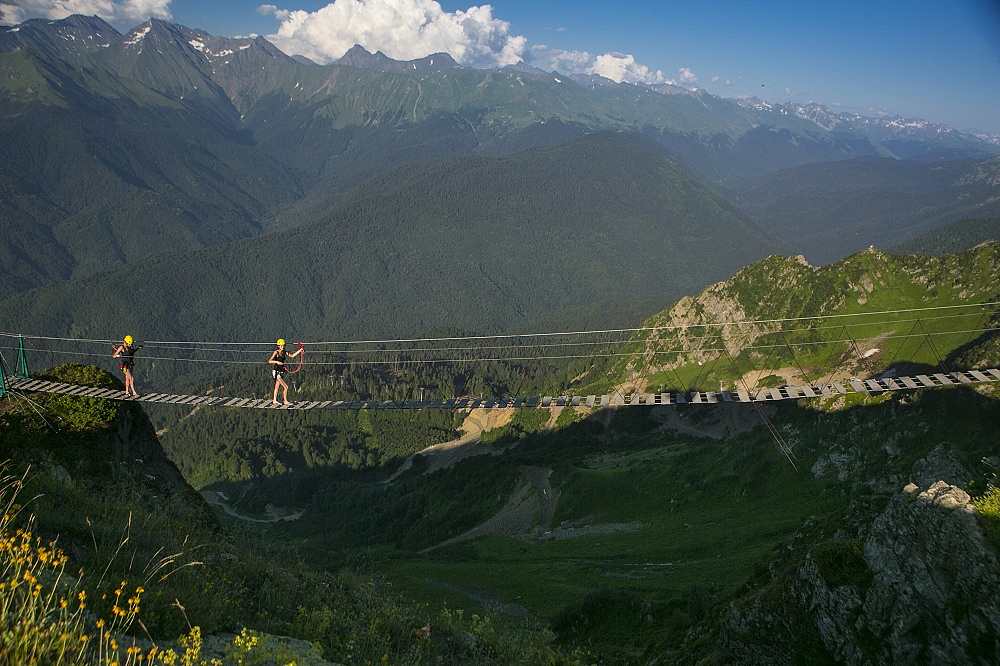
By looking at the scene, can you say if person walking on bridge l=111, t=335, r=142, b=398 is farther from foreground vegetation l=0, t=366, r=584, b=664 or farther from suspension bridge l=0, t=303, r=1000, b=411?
foreground vegetation l=0, t=366, r=584, b=664

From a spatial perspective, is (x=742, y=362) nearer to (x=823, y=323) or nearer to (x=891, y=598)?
(x=823, y=323)

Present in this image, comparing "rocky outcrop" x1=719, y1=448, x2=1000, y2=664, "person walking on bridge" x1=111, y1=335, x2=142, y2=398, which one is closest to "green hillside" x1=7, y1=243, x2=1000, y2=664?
"rocky outcrop" x1=719, y1=448, x2=1000, y2=664

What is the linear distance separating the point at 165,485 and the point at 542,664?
667 inches

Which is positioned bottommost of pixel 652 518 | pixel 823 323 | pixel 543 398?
pixel 652 518

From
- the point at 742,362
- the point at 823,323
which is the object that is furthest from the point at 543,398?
the point at 742,362

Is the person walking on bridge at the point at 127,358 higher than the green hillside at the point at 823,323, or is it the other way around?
the person walking on bridge at the point at 127,358

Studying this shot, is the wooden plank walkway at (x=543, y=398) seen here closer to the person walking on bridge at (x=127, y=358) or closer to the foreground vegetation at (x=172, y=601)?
the person walking on bridge at (x=127, y=358)

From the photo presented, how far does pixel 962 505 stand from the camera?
57.3 feet

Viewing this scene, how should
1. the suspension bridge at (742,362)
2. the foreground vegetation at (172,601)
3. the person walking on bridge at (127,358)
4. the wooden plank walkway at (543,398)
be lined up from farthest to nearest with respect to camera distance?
the suspension bridge at (742,362), the person walking on bridge at (127,358), the wooden plank walkway at (543,398), the foreground vegetation at (172,601)

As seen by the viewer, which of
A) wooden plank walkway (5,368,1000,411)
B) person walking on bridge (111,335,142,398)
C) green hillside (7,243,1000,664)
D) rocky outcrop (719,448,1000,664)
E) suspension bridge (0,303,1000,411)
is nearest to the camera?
green hillside (7,243,1000,664)

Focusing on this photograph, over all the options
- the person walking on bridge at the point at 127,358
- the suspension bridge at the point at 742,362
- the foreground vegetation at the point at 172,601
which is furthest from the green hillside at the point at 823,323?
the foreground vegetation at the point at 172,601

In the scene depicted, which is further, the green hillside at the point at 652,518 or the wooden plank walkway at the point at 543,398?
the wooden plank walkway at the point at 543,398

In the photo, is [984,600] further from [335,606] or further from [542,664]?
[335,606]

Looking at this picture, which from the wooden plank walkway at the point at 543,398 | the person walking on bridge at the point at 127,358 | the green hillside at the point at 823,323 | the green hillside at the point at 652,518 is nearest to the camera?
the green hillside at the point at 652,518
